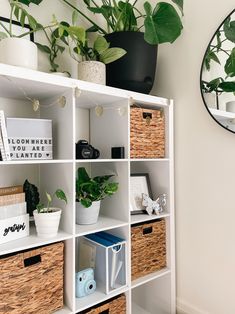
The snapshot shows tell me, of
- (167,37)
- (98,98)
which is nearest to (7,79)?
(98,98)

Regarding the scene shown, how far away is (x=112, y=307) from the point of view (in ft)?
4.63

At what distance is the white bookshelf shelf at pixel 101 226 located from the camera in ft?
4.37

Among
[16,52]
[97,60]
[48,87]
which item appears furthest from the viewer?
[97,60]

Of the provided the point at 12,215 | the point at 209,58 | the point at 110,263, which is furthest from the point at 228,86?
the point at 12,215

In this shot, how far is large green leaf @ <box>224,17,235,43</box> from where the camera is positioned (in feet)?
4.65

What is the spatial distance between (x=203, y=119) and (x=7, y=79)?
1.05 meters

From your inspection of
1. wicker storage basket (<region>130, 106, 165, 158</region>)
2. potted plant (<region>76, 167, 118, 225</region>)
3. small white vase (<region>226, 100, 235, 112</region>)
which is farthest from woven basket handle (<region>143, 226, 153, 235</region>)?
small white vase (<region>226, 100, 235, 112</region>)

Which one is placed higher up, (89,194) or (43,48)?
(43,48)

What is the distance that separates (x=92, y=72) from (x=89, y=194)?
63 centimetres

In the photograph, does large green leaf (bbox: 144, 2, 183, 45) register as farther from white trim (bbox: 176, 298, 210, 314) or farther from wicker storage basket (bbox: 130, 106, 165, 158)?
white trim (bbox: 176, 298, 210, 314)

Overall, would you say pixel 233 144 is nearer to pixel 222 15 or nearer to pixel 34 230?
pixel 222 15

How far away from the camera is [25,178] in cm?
150

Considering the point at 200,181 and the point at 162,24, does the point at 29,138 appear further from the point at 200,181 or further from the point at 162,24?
the point at 200,181

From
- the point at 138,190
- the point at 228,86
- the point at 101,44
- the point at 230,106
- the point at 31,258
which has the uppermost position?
the point at 101,44
